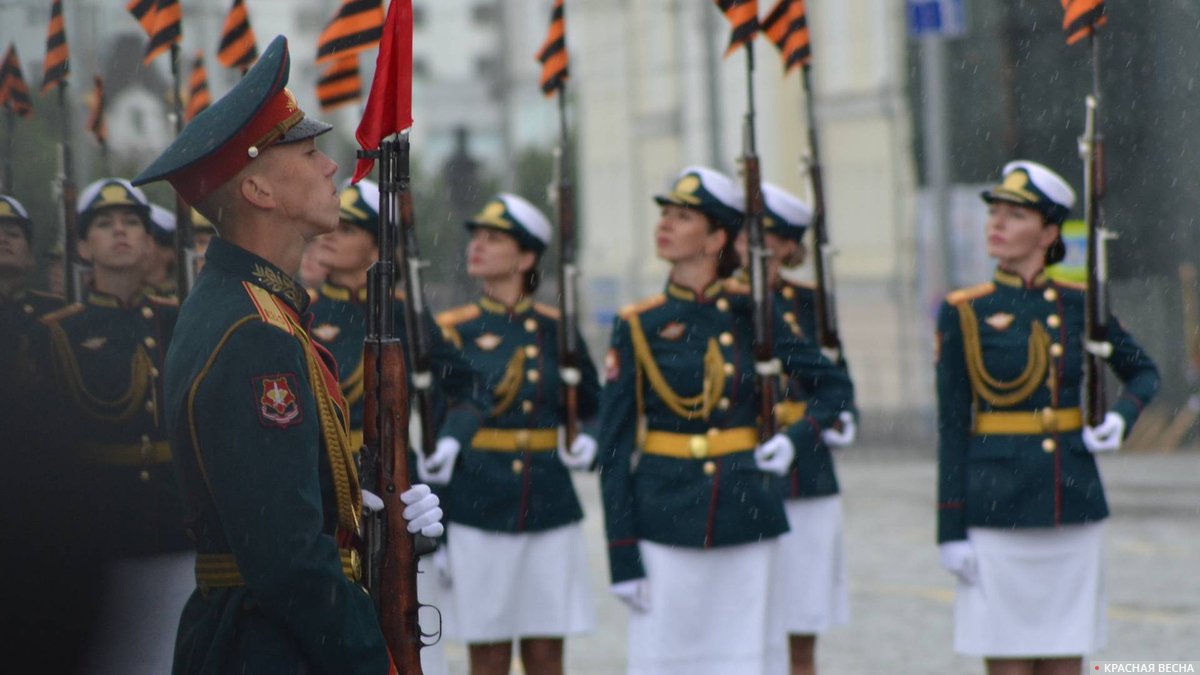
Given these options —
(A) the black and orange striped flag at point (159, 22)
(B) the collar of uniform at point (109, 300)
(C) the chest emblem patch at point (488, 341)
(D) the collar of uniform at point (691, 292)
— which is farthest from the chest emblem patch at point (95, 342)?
(D) the collar of uniform at point (691, 292)

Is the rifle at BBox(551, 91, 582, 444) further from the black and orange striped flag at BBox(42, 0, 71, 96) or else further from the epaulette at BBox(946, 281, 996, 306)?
the black and orange striped flag at BBox(42, 0, 71, 96)

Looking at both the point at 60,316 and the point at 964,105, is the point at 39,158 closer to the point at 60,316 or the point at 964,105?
the point at 60,316

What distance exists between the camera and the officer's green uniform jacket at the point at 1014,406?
588cm

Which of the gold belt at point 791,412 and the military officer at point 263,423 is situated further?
the gold belt at point 791,412

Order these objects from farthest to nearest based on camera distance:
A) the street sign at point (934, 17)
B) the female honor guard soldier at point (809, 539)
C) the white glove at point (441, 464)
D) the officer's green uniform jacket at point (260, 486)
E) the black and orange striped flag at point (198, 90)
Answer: the street sign at point (934, 17), the black and orange striped flag at point (198, 90), the female honor guard soldier at point (809, 539), the white glove at point (441, 464), the officer's green uniform jacket at point (260, 486)

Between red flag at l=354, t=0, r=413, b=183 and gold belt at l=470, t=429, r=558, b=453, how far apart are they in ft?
10.9

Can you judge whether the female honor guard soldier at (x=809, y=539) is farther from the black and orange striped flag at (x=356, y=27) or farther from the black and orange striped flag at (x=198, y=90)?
the black and orange striped flag at (x=198, y=90)

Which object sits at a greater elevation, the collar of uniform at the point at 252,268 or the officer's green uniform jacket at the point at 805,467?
the collar of uniform at the point at 252,268

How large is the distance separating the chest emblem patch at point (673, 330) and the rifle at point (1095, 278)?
1.42 metres

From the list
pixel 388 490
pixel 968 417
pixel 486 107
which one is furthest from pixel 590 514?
pixel 486 107

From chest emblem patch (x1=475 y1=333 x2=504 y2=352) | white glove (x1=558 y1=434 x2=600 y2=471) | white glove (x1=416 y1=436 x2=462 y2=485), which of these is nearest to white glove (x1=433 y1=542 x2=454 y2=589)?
white glove (x1=416 y1=436 x2=462 y2=485)

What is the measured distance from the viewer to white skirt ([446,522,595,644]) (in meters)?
6.44

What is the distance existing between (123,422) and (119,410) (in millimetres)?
449

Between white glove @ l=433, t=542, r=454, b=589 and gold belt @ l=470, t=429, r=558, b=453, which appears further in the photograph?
gold belt @ l=470, t=429, r=558, b=453
